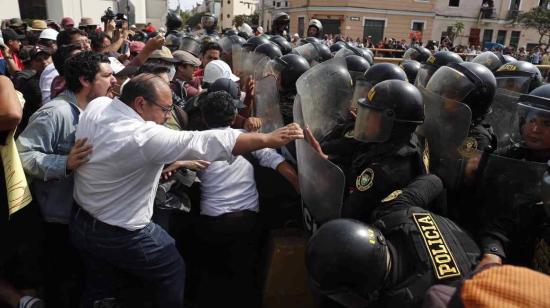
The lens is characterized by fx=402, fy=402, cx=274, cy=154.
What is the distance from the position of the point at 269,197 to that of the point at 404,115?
58.7 inches

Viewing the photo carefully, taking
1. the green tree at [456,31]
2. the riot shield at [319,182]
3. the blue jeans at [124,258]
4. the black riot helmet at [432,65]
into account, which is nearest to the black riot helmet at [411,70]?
the black riot helmet at [432,65]

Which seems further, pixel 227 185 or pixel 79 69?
pixel 227 185

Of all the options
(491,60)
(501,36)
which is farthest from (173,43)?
(501,36)

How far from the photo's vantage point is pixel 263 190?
3383mm

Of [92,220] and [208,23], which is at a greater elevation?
[208,23]

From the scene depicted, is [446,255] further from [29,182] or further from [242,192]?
[29,182]

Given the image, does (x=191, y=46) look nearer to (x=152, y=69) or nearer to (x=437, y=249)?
(x=152, y=69)

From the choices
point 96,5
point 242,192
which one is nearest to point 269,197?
point 242,192

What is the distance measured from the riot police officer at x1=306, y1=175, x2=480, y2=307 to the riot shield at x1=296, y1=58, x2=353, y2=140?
97cm

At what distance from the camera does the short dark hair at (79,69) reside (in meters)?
2.58

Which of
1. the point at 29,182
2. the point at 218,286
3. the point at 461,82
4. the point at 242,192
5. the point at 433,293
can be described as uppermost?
the point at 461,82

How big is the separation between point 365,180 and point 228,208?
3.66 feet

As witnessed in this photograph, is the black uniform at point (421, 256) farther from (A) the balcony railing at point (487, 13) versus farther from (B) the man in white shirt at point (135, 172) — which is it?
(A) the balcony railing at point (487, 13)

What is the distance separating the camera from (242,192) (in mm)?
2910
